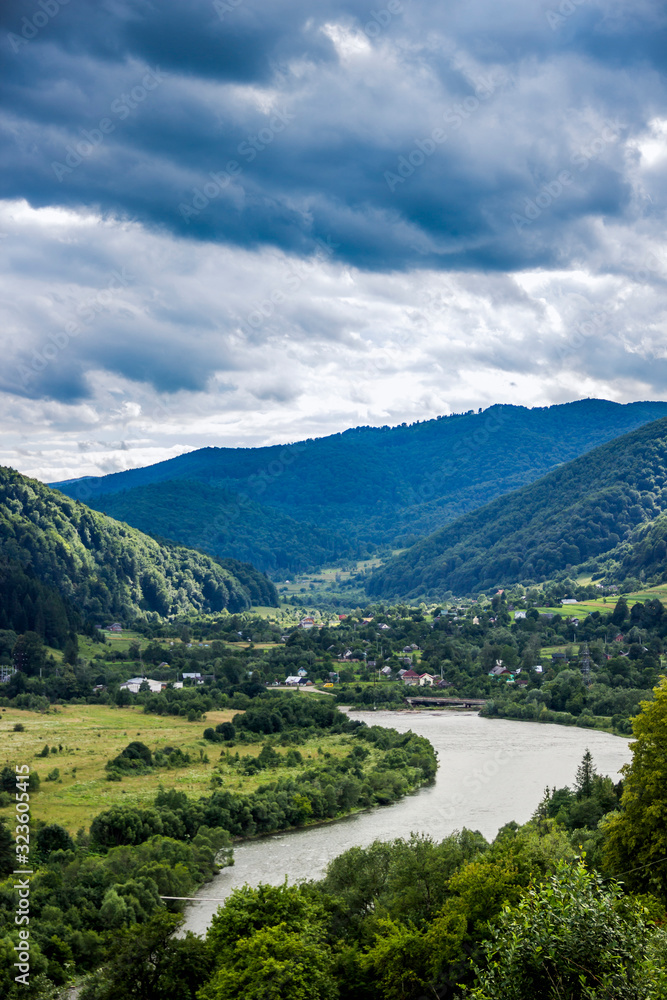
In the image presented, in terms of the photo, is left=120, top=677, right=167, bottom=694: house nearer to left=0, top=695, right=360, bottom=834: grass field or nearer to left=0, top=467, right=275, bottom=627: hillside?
left=0, top=695, right=360, bottom=834: grass field

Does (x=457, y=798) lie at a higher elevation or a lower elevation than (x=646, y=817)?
lower

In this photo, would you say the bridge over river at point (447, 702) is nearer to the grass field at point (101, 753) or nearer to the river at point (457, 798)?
the river at point (457, 798)

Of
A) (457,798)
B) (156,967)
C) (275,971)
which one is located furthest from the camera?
(457,798)

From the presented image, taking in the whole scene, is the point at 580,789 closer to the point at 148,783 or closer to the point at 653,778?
the point at 653,778

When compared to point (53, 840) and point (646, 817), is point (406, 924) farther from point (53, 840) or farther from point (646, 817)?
point (53, 840)

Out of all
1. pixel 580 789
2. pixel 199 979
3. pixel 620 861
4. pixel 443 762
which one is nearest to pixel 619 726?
pixel 443 762

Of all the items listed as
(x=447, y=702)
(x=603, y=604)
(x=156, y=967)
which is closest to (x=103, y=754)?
(x=156, y=967)
